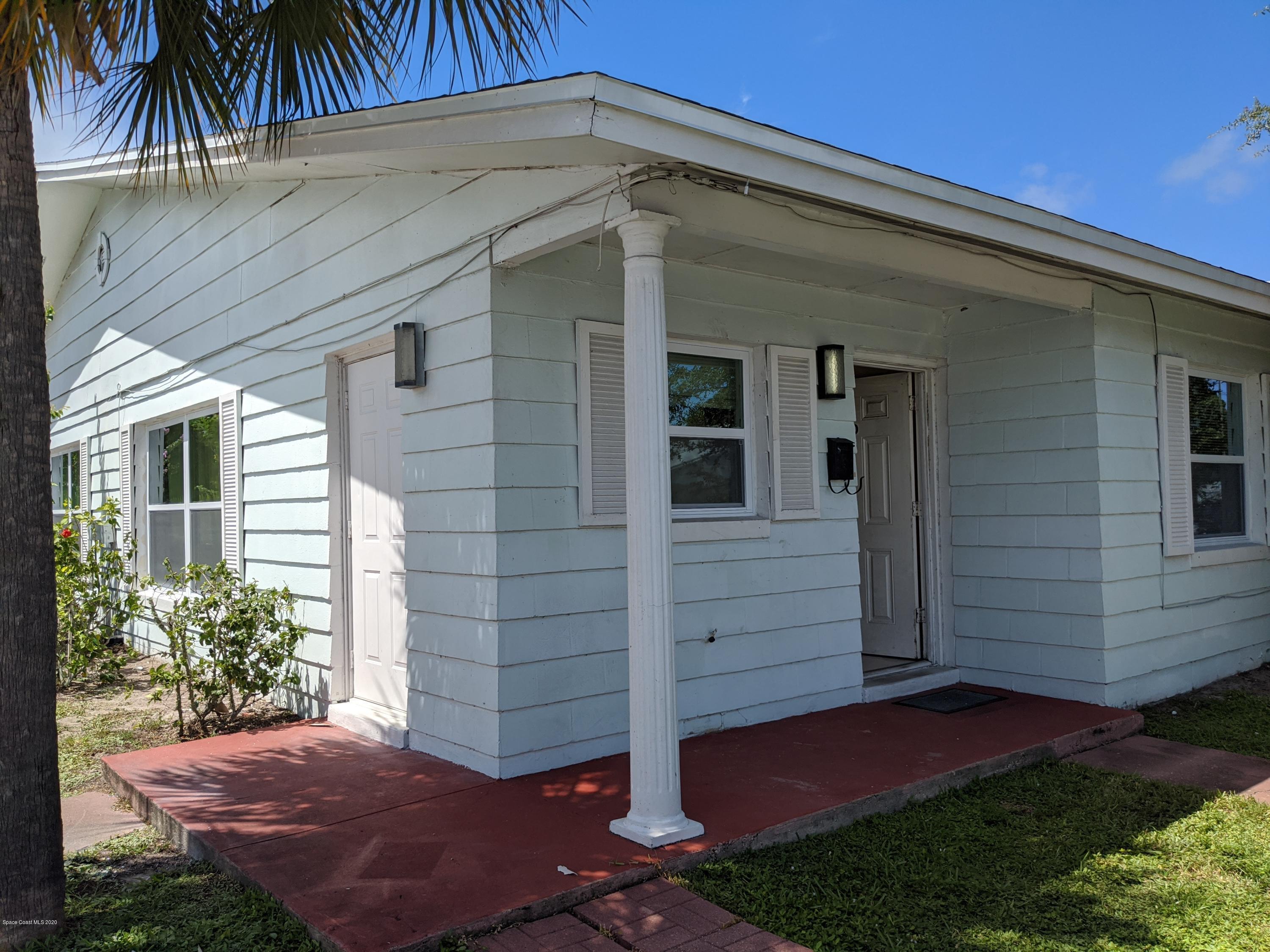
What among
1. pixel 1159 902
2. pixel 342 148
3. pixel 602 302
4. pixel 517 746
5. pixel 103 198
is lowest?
pixel 1159 902

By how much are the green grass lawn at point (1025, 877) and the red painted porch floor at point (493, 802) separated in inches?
7.4

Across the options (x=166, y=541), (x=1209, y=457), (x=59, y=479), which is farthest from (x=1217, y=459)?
(x=59, y=479)

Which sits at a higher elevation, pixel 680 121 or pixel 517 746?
pixel 680 121

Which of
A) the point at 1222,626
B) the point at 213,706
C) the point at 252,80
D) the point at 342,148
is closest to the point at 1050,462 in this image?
the point at 1222,626

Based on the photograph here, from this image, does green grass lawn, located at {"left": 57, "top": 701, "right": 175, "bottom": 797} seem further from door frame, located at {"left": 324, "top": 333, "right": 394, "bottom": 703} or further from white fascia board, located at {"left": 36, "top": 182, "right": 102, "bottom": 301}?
white fascia board, located at {"left": 36, "top": 182, "right": 102, "bottom": 301}

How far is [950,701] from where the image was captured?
5.66 meters

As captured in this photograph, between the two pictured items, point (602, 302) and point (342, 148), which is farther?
point (602, 302)

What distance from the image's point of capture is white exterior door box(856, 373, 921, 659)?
642 centimetres

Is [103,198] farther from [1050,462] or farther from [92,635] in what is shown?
[1050,462]

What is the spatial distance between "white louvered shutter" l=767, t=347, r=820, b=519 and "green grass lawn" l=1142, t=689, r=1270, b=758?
2.31 m

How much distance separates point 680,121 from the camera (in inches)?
123

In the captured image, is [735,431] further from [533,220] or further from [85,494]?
[85,494]

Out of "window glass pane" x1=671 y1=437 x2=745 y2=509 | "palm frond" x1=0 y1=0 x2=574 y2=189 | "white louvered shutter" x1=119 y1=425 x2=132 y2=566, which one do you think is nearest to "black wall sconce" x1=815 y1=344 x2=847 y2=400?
"window glass pane" x1=671 y1=437 x2=745 y2=509

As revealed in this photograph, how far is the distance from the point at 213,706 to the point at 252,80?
11.7ft
